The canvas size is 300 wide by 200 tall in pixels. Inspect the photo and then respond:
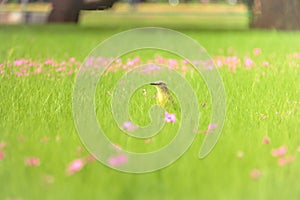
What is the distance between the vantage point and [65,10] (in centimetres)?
1467

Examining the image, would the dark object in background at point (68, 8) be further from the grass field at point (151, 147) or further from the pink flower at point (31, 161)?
the pink flower at point (31, 161)

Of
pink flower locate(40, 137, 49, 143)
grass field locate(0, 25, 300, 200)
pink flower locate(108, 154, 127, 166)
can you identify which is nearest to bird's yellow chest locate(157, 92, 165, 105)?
grass field locate(0, 25, 300, 200)

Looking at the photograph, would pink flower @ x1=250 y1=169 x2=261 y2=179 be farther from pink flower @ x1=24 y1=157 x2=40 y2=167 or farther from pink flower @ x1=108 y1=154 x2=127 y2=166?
pink flower @ x1=24 y1=157 x2=40 y2=167

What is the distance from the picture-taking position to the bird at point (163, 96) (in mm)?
3895

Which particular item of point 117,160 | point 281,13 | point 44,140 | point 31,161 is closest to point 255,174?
point 117,160

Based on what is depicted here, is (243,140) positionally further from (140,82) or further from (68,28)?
(68,28)

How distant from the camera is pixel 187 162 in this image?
277 cm

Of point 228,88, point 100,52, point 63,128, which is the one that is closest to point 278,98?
point 228,88

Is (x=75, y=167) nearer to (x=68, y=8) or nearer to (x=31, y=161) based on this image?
(x=31, y=161)

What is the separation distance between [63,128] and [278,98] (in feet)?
6.30

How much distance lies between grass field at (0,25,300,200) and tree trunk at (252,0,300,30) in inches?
346

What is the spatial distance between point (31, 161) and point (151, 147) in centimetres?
64

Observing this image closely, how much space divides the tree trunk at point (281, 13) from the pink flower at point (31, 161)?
1209 cm

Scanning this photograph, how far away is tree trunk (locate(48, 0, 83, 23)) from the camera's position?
14.2 m
